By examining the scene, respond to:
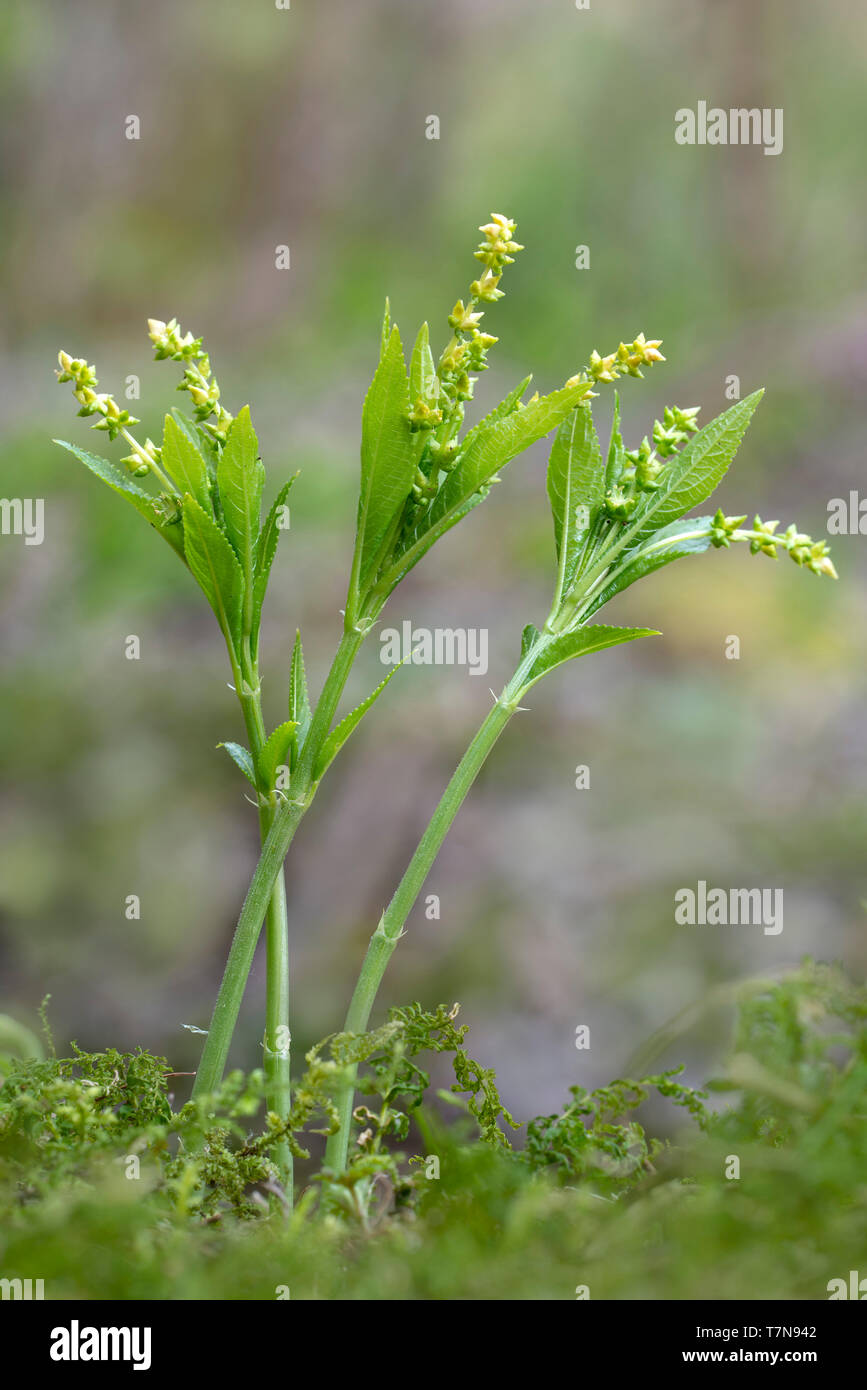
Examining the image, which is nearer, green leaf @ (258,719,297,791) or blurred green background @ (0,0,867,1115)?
green leaf @ (258,719,297,791)

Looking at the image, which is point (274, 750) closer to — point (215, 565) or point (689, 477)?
point (215, 565)

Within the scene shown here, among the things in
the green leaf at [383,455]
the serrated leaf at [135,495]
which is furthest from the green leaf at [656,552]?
the serrated leaf at [135,495]

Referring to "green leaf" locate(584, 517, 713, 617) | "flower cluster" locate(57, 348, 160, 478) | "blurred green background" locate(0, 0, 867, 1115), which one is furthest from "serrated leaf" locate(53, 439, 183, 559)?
"blurred green background" locate(0, 0, 867, 1115)

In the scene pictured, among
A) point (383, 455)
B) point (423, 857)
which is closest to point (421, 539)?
point (383, 455)

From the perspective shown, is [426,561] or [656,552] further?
[426,561]

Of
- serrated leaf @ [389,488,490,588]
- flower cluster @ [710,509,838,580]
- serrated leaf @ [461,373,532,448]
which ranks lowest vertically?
flower cluster @ [710,509,838,580]

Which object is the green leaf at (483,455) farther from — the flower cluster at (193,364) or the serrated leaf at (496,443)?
the flower cluster at (193,364)

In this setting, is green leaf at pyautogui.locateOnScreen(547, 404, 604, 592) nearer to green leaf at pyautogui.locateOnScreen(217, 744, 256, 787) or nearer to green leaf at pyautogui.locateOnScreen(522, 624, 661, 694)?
green leaf at pyautogui.locateOnScreen(522, 624, 661, 694)
